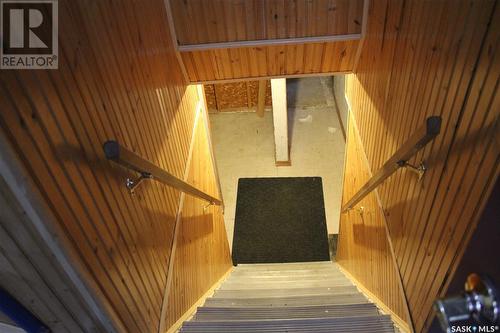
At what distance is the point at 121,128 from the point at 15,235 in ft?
2.84

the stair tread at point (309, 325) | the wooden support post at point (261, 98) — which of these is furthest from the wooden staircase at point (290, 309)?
the wooden support post at point (261, 98)

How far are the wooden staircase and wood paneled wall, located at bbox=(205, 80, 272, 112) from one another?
3.91 meters

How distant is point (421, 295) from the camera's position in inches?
81.0

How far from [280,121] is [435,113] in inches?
173

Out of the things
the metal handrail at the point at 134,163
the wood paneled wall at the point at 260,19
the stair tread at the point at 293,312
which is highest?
the wood paneled wall at the point at 260,19

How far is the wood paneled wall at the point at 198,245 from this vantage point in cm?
293

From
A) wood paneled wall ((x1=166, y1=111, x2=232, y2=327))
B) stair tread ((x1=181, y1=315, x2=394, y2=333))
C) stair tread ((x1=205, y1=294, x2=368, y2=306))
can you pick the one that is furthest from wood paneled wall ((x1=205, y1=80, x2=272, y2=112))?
stair tread ((x1=181, y1=315, x2=394, y2=333))

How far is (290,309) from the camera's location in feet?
8.46

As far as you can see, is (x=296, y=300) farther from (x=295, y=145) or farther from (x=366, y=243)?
(x=295, y=145)

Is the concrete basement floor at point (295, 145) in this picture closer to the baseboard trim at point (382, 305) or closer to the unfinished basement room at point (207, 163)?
the unfinished basement room at point (207, 163)

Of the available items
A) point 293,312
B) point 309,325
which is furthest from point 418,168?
point 293,312

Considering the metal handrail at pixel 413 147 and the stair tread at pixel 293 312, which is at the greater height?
the metal handrail at pixel 413 147

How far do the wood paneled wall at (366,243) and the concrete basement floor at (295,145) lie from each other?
55.0 inches

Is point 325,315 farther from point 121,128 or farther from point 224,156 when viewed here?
point 224,156
